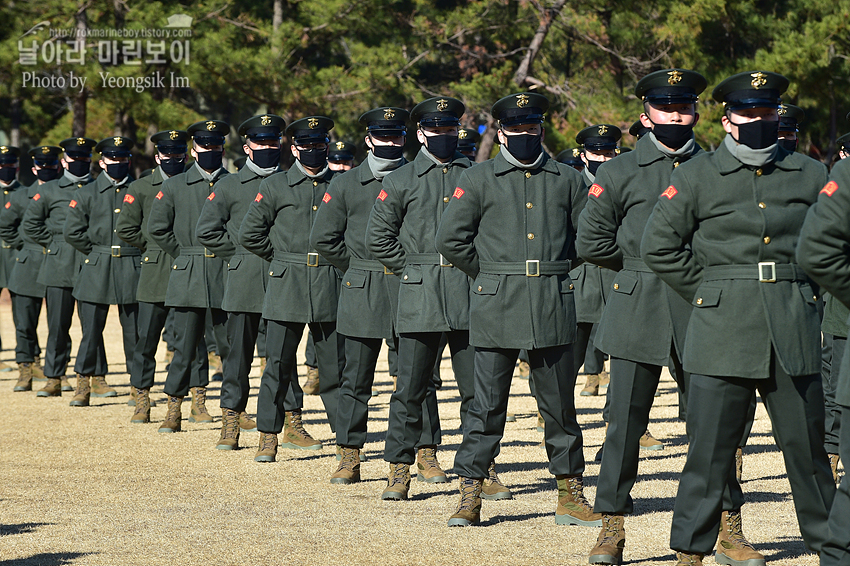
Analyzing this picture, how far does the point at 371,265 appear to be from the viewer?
823cm

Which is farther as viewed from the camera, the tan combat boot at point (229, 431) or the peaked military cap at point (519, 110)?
the tan combat boot at point (229, 431)

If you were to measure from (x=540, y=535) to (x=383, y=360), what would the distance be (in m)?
10.0

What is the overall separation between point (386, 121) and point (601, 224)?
7.44 ft

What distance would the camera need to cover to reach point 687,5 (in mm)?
22422

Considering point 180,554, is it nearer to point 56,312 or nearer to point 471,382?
point 471,382

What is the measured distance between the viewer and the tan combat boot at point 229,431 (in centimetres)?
944

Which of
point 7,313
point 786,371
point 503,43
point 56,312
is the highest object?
point 503,43

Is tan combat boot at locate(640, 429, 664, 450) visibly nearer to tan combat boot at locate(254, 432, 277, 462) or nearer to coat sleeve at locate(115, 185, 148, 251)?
tan combat boot at locate(254, 432, 277, 462)

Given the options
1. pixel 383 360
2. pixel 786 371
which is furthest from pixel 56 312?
pixel 786 371

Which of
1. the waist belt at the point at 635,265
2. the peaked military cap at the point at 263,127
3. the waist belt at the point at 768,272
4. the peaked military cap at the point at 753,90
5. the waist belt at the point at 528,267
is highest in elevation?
the peaked military cap at the point at 753,90

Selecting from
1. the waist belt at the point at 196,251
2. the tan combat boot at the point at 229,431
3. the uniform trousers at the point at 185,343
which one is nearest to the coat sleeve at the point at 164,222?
the waist belt at the point at 196,251

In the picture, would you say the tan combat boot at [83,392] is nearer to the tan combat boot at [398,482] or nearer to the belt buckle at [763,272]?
the tan combat boot at [398,482]

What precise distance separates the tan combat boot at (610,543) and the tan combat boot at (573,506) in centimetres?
80

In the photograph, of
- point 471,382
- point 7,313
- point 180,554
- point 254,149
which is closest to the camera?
point 180,554
